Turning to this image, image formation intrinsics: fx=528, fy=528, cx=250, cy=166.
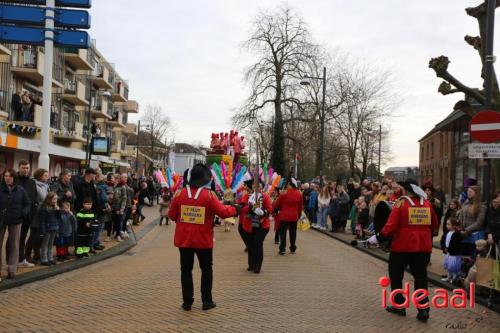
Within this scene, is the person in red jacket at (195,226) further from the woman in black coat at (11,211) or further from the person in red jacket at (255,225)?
the woman in black coat at (11,211)

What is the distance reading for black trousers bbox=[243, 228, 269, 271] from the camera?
33.1 ft

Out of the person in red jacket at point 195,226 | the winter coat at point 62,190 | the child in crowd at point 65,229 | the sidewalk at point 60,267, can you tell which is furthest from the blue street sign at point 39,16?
the person in red jacket at point 195,226

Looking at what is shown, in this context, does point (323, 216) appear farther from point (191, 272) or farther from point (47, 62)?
point (191, 272)

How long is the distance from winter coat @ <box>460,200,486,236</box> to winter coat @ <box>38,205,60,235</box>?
25.0 ft

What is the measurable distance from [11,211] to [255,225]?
173 inches

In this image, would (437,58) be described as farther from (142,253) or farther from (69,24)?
(69,24)

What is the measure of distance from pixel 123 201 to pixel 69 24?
5.44 m

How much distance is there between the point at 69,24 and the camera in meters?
15.3

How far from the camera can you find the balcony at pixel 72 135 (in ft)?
123

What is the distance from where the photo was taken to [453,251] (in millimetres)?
9539

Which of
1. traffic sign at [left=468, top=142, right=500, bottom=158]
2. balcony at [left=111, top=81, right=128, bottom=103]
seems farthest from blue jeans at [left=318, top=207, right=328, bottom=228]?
balcony at [left=111, top=81, right=128, bottom=103]

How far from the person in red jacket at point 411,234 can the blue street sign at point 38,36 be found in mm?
11736

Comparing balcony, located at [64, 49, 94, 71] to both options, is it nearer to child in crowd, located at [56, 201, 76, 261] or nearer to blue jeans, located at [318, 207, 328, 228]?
blue jeans, located at [318, 207, 328, 228]

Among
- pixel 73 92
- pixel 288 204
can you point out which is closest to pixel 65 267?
pixel 288 204
